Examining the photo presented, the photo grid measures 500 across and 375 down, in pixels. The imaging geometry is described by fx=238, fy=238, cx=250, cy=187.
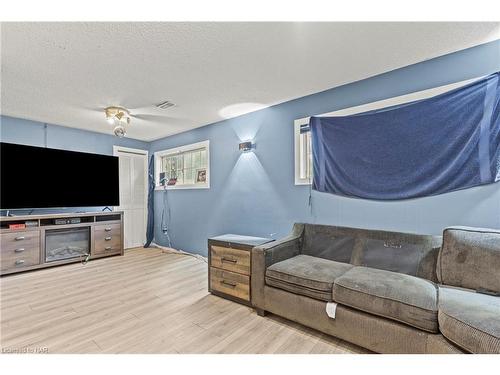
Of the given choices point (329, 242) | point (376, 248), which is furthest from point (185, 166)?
point (376, 248)

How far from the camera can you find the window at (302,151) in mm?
2826

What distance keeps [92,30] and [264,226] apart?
8.42ft

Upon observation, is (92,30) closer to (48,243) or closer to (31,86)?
(31,86)

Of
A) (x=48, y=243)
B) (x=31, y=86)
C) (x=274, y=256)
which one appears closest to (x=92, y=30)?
(x=31, y=86)

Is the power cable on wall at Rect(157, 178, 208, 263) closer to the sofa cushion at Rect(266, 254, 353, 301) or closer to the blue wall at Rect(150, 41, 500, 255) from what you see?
the blue wall at Rect(150, 41, 500, 255)

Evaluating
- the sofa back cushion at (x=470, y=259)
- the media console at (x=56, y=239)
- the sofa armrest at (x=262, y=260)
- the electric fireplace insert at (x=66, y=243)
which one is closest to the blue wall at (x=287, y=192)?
the sofa back cushion at (x=470, y=259)

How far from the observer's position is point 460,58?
199 cm

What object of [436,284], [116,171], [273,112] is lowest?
[436,284]

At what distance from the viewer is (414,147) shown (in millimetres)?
2109

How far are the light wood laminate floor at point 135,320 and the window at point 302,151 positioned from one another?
1549mm

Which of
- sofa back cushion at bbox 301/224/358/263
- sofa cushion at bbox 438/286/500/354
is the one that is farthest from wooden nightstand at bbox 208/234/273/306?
sofa cushion at bbox 438/286/500/354

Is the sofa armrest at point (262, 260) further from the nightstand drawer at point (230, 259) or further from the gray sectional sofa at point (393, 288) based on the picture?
the nightstand drawer at point (230, 259)

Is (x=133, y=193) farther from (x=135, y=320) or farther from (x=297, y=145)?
(x=297, y=145)

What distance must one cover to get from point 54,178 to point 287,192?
3.57 metres
